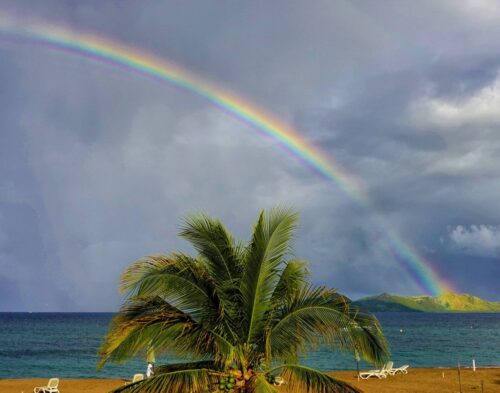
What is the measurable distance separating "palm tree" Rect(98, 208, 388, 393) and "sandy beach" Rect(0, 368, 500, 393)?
1954 cm

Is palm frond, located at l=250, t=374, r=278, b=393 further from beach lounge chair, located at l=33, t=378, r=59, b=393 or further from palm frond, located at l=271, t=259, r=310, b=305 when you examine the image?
beach lounge chair, located at l=33, t=378, r=59, b=393

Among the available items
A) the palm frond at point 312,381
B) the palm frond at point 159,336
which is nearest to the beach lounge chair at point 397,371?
the palm frond at point 312,381

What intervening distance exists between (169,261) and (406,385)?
2382cm

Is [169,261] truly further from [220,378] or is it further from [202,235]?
[220,378]

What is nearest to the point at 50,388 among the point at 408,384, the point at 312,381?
the point at 408,384

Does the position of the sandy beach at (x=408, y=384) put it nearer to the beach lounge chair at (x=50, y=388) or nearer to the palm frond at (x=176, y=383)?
the beach lounge chair at (x=50, y=388)

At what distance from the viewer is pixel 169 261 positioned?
995cm

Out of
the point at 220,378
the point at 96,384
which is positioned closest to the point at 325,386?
the point at 220,378

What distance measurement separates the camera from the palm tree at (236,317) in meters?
9.49

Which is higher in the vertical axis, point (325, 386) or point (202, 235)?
point (202, 235)

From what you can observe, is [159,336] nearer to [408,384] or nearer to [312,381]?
[312,381]

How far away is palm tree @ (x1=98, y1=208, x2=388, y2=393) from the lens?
9.49 metres

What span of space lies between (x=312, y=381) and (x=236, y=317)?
1702 mm

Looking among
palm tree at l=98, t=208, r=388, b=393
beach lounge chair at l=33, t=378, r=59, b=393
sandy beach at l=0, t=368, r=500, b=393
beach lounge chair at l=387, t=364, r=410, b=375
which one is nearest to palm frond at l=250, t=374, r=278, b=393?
palm tree at l=98, t=208, r=388, b=393
